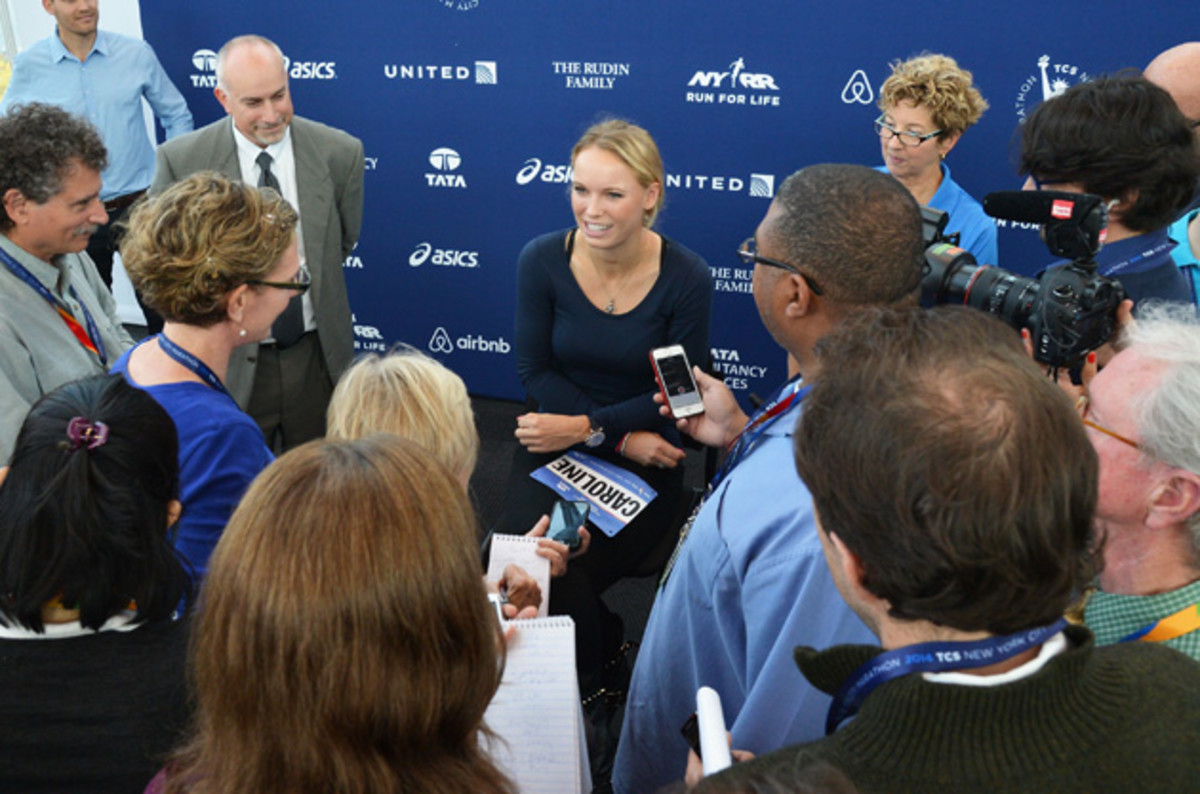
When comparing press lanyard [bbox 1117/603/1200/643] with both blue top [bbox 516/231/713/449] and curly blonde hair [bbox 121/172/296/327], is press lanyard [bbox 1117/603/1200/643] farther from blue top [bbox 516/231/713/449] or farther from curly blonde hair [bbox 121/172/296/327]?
curly blonde hair [bbox 121/172/296/327]

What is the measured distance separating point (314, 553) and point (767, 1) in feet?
12.2

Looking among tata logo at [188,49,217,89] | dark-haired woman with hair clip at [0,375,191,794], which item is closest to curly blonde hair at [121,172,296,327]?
dark-haired woman with hair clip at [0,375,191,794]

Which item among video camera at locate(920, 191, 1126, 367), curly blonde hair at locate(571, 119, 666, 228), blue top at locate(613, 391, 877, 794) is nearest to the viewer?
blue top at locate(613, 391, 877, 794)

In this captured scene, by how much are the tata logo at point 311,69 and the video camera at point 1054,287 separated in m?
3.73

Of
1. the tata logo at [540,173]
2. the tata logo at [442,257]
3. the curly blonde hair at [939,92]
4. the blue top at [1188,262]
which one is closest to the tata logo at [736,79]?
the tata logo at [540,173]

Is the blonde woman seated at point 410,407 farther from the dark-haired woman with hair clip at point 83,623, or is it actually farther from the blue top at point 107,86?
the blue top at point 107,86

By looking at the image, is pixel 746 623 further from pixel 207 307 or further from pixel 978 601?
pixel 207 307

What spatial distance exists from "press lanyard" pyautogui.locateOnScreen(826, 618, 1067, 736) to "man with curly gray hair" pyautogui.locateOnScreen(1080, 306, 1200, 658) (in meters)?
0.45

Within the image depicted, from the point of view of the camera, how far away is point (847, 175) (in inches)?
61.7

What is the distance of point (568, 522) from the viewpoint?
7.54ft

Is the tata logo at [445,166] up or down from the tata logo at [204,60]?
down

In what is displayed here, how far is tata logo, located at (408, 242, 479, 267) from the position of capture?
15.6 feet

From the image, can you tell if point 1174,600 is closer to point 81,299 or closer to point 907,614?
point 907,614

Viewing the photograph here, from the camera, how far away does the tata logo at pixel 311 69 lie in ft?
15.1
